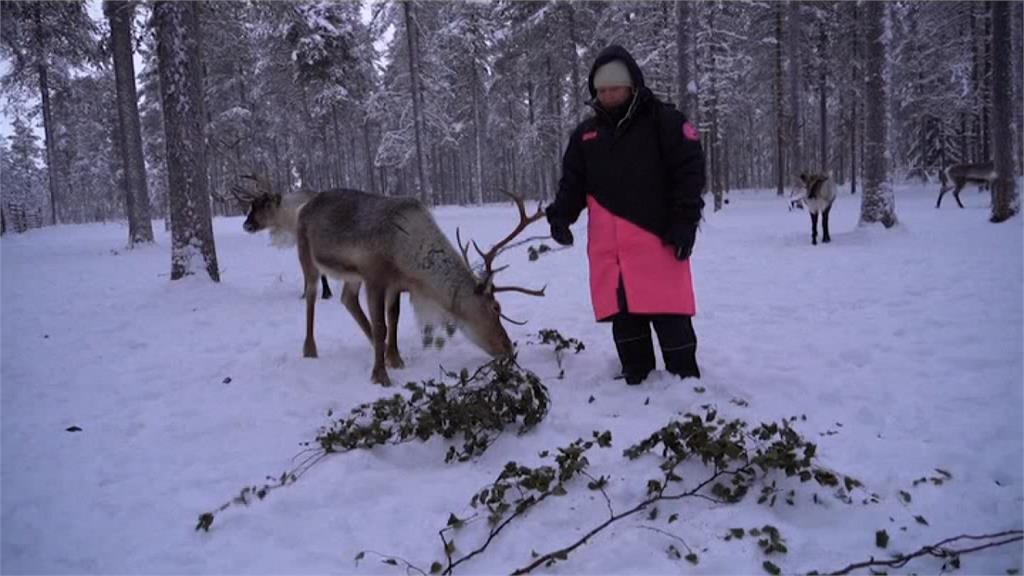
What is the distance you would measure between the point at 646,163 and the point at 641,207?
0.97 ft

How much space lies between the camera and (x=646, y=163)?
14.0 ft

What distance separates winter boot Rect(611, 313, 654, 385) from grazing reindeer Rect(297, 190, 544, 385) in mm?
658

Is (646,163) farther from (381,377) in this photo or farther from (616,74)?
(381,377)

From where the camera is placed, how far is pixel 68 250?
709 inches

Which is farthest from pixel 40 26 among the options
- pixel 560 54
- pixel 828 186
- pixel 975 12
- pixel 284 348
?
pixel 975 12

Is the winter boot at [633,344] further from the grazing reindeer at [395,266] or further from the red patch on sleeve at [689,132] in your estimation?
the red patch on sleeve at [689,132]

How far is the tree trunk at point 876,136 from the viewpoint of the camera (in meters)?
12.2

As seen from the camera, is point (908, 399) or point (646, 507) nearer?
point (646, 507)

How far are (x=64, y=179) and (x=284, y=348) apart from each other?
4940 centimetres

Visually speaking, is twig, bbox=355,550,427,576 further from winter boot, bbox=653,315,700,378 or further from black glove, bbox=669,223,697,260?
black glove, bbox=669,223,697,260

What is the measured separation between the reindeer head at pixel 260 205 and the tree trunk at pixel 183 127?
3.60ft

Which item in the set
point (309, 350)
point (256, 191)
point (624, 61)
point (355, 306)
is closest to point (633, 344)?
point (624, 61)

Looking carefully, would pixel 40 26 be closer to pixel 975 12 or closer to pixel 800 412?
pixel 800 412

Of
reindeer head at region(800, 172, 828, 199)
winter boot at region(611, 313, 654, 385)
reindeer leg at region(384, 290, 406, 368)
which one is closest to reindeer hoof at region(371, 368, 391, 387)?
reindeer leg at region(384, 290, 406, 368)
